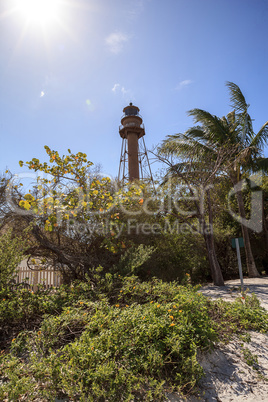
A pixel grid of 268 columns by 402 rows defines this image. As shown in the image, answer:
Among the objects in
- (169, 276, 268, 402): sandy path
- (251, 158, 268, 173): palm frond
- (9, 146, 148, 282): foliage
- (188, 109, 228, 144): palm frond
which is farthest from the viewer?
(251, 158, 268, 173): palm frond

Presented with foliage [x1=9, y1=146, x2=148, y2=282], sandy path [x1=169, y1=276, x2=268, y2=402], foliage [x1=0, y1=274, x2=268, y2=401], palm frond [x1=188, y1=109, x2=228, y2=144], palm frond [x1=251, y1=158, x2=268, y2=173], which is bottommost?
sandy path [x1=169, y1=276, x2=268, y2=402]

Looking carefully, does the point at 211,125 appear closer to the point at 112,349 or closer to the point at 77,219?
the point at 77,219

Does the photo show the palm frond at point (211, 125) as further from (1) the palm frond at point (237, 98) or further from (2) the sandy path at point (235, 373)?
(2) the sandy path at point (235, 373)

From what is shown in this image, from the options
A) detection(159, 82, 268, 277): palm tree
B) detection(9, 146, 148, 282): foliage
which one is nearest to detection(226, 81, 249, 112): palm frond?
detection(159, 82, 268, 277): palm tree

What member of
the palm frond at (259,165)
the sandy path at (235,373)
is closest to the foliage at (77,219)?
the sandy path at (235,373)

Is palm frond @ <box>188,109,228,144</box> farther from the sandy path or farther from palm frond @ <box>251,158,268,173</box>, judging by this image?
the sandy path

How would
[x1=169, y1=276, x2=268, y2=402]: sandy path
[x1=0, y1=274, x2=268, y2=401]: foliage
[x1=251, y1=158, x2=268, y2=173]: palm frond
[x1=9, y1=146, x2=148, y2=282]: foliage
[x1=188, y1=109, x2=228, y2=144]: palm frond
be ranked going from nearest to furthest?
[x1=0, y1=274, x2=268, y2=401]: foliage < [x1=169, y1=276, x2=268, y2=402]: sandy path < [x1=9, y1=146, x2=148, y2=282]: foliage < [x1=188, y1=109, x2=228, y2=144]: palm frond < [x1=251, y1=158, x2=268, y2=173]: palm frond

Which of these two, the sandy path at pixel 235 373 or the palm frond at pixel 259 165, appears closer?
the sandy path at pixel 235 373

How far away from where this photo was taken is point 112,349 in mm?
2549

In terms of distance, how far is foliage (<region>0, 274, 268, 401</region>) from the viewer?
7.11ft

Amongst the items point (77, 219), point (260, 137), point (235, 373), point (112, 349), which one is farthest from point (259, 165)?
point (112, 349)

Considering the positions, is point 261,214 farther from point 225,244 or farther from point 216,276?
point 216,276

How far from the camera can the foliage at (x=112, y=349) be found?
2.17m

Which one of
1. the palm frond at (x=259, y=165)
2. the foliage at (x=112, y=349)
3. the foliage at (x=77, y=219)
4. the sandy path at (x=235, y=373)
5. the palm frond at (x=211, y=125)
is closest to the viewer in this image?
the foliage at (x=112, y=349)
